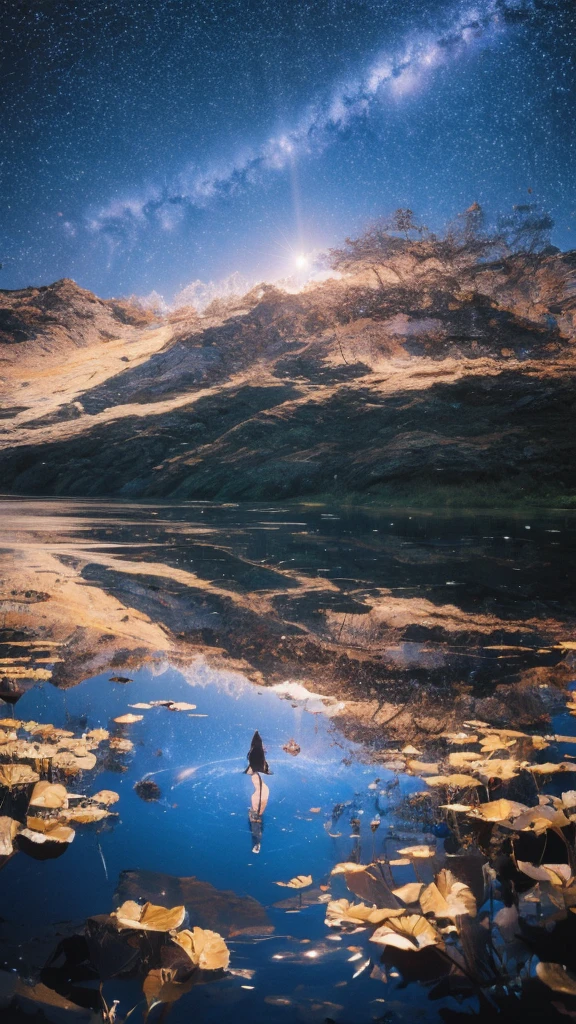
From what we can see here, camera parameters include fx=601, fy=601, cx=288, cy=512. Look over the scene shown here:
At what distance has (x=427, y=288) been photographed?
273ft

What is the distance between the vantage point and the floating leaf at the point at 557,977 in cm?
127

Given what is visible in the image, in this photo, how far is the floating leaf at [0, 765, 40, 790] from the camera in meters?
2.13

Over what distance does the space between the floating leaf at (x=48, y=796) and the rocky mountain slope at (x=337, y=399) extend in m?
37.5

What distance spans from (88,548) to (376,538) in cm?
677

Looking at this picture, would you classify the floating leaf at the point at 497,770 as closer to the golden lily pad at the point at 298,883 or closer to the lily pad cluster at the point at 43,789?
the golden lily pad at the point at 298,883

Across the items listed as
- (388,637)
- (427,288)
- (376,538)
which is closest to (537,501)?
(376,538)

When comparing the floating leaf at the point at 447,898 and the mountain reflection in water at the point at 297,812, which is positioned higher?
the floating leaf at the point at 447,898

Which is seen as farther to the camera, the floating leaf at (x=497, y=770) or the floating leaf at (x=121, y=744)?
the floating leaf at (x=121, y=744)

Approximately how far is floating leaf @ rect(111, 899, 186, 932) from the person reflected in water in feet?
1.91

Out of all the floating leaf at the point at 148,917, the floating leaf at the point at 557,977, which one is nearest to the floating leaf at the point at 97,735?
the floating leaf at the point at 148,917

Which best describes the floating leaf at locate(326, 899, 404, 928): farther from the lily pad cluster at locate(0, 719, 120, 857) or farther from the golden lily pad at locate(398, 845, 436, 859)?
the lily pad cluster at locate(0, 719, 120, 857)

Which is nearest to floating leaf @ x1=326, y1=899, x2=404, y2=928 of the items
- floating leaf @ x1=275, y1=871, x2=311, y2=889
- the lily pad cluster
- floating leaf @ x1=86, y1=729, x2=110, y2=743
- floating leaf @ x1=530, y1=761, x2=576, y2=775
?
floating leaf @ x1=275, y1=871, x2=311, y2=889

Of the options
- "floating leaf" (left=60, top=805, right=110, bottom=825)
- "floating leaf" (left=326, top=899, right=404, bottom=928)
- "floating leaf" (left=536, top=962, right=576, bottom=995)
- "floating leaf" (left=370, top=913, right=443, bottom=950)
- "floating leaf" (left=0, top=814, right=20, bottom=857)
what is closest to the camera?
"floating leaf" (left=536, top=962, right=576, bottom=995)

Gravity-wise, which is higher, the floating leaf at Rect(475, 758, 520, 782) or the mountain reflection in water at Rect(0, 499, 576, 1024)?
the floating leaf at Rect(475, 758, 520, 782)
